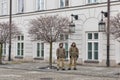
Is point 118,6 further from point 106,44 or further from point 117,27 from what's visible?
point 117,27

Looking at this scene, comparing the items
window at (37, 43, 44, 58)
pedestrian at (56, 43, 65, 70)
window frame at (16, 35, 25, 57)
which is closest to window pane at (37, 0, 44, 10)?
window at (37, 43, 44, 58)

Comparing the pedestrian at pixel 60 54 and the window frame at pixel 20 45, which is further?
the window frame at pixel 20 45

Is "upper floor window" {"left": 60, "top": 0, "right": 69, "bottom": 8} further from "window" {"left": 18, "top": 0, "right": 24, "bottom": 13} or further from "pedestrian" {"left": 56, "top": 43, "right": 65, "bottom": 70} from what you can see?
"pedestrian" {"left": 56, "top": 43, "right": 65, "bottom": 70}

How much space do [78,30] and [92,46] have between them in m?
1.78

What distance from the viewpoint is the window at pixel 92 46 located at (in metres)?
28.4

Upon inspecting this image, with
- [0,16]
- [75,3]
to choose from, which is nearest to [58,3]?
[75,3]

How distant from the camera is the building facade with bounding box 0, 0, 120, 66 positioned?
2763 cm

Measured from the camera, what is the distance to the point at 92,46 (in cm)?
2869

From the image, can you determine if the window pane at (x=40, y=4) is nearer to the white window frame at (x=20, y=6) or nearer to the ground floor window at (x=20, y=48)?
the white window frame at (x=20, y=6)

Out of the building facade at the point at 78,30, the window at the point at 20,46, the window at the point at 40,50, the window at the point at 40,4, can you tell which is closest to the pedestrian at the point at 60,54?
the building facade at the point at 78,30

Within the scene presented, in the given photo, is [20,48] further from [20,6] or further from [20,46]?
[20,6]

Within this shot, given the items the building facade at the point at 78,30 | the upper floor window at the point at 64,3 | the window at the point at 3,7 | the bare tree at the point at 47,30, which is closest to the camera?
the bare tree at the point at 47,30

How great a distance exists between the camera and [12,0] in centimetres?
3694

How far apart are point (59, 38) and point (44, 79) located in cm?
852
